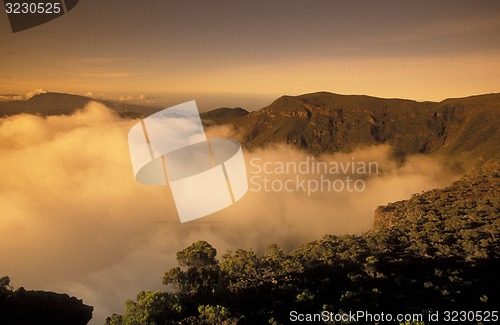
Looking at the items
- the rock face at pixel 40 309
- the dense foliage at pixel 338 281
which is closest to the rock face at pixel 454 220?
the dense foliage at pixel 338 281

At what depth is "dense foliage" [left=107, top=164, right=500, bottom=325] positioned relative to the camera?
26.3 metres

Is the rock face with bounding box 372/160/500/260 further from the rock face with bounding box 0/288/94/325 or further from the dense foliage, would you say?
the rock face with bounding box 0/288/94/325

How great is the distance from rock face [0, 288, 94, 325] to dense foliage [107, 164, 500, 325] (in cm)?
1266

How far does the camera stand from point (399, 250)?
47.3 meters

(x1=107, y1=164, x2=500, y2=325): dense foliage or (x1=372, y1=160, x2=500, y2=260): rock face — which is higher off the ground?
(x1=107, y1=164, x2=500, y2=325): dense foliage

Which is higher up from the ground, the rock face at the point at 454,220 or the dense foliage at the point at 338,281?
the dense foliage at the point at 338,281

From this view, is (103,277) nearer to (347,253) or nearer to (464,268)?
(347,253)

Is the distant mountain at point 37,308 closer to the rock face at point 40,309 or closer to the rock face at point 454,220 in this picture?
the rock face at point 40,309

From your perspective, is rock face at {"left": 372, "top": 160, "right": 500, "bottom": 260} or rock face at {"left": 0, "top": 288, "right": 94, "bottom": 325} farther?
rock face at {"left": 372, "top": 160, "right": 500, "bottom": 260}

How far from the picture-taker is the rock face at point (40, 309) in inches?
1249

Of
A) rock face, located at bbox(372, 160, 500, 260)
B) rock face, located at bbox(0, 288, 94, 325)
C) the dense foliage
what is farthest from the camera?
rock face, located at bbox(372, 160, 500, 260)

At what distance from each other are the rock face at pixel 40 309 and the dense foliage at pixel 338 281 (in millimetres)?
12664

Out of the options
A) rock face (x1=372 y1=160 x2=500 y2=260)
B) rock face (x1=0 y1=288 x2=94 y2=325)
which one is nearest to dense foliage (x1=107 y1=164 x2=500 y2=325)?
rock face (x1=372 y1=160 x2=500 y2=260)

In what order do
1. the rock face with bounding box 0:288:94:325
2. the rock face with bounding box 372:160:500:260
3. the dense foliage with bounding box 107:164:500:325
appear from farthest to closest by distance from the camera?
the rock face with bounding box 372:160:500:260
the rock face with bounding box 0:288:94:325
the dense foliage with bounding box 107:164:500:325
